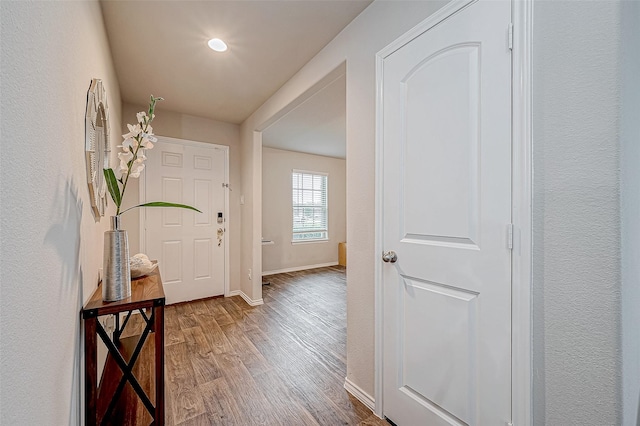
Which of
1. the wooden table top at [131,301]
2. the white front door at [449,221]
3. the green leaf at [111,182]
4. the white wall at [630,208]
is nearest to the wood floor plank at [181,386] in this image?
Answer: the wooden table top at [131,301]

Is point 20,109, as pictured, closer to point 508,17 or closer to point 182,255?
point 508,17

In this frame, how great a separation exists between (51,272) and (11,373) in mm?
345

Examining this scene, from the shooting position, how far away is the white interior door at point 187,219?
331cm

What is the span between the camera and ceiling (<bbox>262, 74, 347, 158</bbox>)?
9.50ft

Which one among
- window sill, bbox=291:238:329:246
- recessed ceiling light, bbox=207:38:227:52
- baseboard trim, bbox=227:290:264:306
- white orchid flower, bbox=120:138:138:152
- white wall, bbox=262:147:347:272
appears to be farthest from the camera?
window sill, bbox=291:238:329:246

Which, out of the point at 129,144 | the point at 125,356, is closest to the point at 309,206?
the point at 125,356

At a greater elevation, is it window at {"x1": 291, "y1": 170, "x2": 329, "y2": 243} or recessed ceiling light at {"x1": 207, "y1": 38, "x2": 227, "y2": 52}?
recessed ceiling light at {"x1": 207, "y1": 38, "x2": 227, "y2": 52}

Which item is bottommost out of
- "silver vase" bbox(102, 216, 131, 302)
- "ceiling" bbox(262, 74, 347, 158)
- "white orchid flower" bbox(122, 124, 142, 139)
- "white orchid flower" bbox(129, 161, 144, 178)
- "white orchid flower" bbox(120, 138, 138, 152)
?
"silver vase" bbox(102, 216, 131, 302)

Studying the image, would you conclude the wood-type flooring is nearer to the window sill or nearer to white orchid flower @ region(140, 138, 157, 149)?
white orchid flower @ region(140, 138, 157, 149)

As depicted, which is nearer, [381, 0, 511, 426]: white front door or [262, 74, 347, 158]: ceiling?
[381, 0, 511, 426]: white front door

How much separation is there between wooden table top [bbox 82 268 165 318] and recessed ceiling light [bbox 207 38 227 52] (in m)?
1.76

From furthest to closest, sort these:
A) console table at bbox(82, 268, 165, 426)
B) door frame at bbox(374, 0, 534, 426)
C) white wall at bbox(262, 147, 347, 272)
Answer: white wall at bbox(262, 147, 347, 272) → console table at bbox(82, 268, 165, 426) → door frame at bbox(374, 0, 534, 426)

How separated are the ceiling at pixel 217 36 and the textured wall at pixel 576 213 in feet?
3.90

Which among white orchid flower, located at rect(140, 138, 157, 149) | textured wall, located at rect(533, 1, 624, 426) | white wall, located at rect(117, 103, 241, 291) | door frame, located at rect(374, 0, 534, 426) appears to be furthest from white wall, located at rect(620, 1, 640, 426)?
white wall, located at rect(117, 103, 241, 291)
